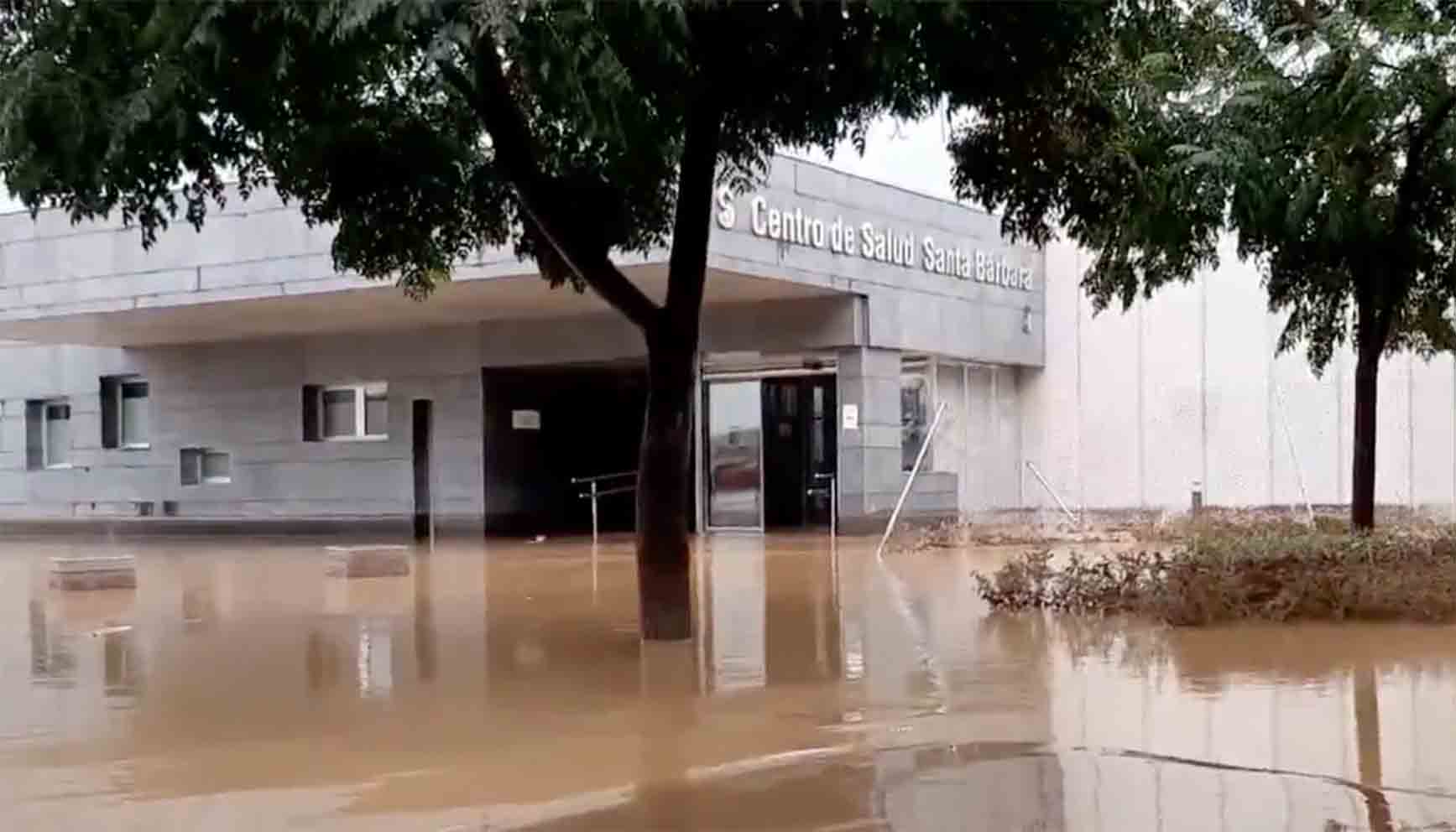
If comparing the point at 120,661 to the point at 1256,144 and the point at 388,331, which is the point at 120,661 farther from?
the point at 388,331

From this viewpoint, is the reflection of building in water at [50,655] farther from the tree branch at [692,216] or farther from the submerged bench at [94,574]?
the tree branch at [692,216]

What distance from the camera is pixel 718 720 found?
27.9 feet

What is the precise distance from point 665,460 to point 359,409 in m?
19.6

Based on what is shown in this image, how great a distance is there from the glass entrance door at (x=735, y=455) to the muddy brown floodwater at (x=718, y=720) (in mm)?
11028

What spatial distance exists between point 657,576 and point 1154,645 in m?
3.32

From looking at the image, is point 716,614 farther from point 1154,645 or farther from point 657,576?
point 1154,645

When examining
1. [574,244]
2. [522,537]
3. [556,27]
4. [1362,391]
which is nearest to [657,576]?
[574,244]

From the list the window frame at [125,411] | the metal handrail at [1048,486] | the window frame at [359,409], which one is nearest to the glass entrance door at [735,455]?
the metal handrail at [1048,486]

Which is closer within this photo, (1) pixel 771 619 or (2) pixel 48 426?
(1) pixel 771 619

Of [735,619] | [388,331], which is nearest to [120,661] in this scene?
[735,619]

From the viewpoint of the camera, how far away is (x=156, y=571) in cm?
1966

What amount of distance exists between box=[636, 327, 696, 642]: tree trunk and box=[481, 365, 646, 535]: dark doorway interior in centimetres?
1554

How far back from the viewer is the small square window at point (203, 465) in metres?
30.5

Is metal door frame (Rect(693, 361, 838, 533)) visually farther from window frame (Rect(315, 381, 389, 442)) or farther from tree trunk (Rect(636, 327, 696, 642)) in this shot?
tree trunk (Rect(636, 327, 696, 642))
